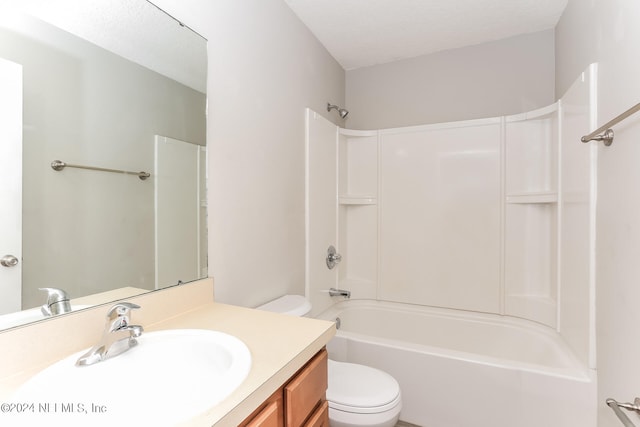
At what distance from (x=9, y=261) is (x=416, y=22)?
236 cm

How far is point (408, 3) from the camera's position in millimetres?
1922

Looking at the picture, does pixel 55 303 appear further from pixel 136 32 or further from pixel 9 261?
pixel 136 32

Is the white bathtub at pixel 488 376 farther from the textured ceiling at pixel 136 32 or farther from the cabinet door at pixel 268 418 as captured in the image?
the textured ceiling at pixel 136 32

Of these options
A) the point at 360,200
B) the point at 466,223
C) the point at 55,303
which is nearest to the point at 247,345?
the point at 55,303

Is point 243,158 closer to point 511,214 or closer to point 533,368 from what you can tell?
point 533,368

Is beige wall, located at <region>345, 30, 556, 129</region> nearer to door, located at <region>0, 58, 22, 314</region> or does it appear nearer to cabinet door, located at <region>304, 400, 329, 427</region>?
cabinet door, located at <region>304, 400, 329, 427</region>

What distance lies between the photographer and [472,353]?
6.54 ft

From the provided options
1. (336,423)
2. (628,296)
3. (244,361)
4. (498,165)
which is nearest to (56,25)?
(244,361)

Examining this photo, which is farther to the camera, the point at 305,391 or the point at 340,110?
the point at 340,110

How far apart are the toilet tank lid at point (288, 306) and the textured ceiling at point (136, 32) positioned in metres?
1.05

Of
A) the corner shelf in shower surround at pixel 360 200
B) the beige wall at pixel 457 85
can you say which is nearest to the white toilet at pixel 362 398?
the corner shelf in shower surround at pixel 360 200

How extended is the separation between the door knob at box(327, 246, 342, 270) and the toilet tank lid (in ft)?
2.19

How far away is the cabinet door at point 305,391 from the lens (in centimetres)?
83

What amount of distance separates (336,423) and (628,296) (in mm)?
1225
